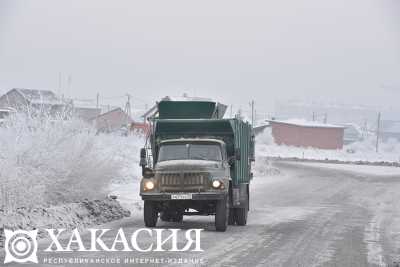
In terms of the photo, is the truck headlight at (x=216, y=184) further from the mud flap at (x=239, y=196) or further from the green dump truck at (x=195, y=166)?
the mud flap at (x=239, y=196)

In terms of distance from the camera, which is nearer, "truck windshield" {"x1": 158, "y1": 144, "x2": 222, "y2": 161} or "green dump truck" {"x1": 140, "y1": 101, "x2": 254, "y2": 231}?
"green dump truck" {"x1": 140, "y1": 101, "x2": 254, "y2": 231}

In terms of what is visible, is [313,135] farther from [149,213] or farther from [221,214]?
[221,214]

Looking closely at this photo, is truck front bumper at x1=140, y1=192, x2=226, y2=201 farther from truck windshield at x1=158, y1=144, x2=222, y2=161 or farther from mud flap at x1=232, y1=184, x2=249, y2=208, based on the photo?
mud flap at x1=232, y1=184, x2=249, y2=208

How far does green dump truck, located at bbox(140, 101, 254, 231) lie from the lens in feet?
52.6

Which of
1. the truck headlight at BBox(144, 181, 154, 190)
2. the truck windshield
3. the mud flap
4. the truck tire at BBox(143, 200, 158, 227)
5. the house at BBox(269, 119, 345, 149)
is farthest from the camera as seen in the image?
the house at BBox(269, 119, 345, 149)

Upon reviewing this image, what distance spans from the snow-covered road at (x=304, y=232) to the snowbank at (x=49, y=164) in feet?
5.44

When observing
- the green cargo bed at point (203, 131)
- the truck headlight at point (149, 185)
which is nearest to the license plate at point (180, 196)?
the truck headlight at point (149, 185)

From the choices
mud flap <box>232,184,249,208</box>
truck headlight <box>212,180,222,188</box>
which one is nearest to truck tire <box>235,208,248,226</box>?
mud flap <box>232,184,249,208</box>

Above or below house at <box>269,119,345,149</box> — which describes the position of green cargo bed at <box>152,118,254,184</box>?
above

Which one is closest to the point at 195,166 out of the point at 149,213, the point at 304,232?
the point at 149,213

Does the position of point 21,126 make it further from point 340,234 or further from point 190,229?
point 340,234

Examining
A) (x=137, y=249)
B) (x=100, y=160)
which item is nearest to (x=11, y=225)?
(x=137, y=249)

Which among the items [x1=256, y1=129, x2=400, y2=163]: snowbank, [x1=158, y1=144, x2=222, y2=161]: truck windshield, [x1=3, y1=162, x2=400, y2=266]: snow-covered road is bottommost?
[x1=256, y1=129, x2=400, y2=163]: snowbank

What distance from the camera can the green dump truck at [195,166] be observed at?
631 inches
